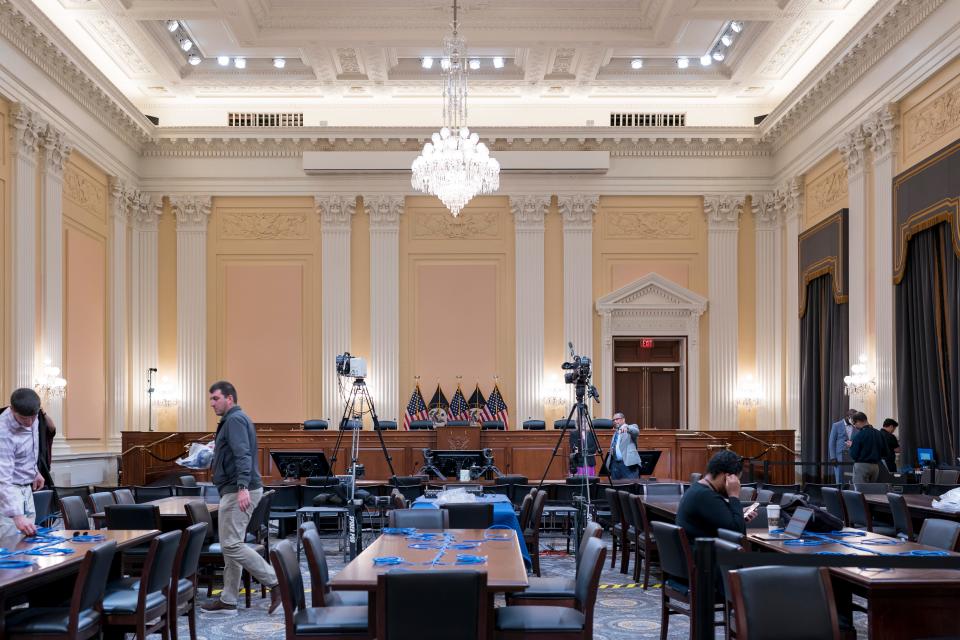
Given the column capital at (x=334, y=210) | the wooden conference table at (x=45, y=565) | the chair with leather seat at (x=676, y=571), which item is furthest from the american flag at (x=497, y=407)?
the wooden conference table at (x=45, y=565)

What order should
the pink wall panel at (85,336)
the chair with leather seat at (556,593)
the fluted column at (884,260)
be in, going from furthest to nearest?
the pink wall panel at (85,336), the fluted column at (884,260), the chair with leather seat at (556,593)

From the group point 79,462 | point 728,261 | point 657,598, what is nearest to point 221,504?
point 657,598

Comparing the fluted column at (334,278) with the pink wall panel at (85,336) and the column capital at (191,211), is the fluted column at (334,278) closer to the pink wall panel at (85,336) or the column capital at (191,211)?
the column capital at (191,211)

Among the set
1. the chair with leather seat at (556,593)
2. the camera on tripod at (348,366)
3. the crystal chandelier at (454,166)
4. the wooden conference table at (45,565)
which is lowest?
the chair with leather seat at (556,593)

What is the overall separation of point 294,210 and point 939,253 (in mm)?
11344

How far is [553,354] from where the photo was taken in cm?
1872

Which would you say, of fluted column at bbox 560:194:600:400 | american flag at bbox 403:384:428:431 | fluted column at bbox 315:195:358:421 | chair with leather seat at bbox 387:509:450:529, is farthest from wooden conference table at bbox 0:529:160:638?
fluted column at bbox 560:194:600:400

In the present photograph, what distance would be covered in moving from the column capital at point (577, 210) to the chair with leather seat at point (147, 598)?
45.9ft

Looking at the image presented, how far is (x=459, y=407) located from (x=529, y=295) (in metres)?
2.47

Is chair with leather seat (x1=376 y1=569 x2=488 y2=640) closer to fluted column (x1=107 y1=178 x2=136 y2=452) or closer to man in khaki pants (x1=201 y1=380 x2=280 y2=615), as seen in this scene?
man in khaki pants (x1=201 y1=380 x2=280 y2=615)

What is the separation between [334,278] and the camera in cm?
1869

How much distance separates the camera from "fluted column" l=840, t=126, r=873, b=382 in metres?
14.5

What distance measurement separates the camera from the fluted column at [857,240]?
14.5 metres

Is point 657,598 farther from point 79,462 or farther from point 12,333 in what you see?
point 79,462
